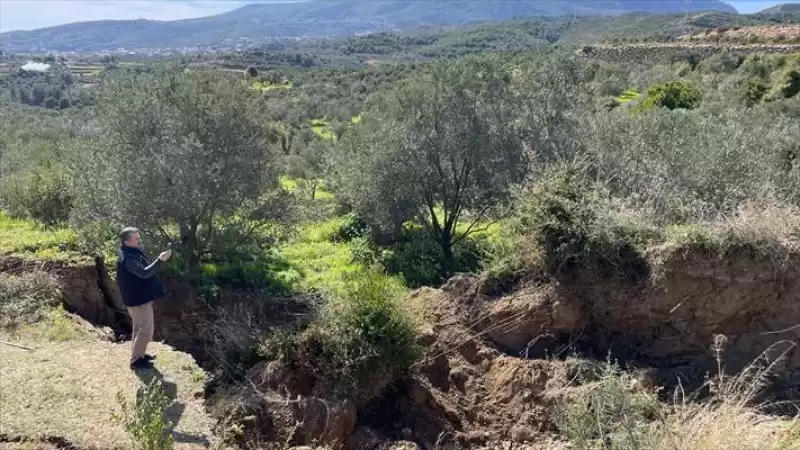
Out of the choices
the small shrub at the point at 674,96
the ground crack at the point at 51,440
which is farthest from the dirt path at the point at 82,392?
the small shrub at the point at 674,96

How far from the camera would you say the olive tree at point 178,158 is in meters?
10.9

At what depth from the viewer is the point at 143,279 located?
8211mm

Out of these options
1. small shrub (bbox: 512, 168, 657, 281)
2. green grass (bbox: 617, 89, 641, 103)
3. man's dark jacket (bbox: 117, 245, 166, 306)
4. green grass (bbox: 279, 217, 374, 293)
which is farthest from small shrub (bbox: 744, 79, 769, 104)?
man's dark jacket (bbox: 117, 245, 166, 306)

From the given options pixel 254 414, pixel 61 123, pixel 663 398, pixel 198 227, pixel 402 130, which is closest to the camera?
pixel 254 414

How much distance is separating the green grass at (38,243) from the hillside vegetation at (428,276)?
0.09 m

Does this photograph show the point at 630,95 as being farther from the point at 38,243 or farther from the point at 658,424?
the point at 658,424

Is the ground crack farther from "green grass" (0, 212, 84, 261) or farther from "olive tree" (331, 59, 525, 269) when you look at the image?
"olive tree" (331, 59, 525, 269)

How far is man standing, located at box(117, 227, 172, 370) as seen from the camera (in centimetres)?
800

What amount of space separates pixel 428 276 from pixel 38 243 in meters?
7.94

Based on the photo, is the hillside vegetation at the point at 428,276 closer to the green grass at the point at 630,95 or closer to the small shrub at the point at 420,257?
the small shrub at the point at 420,257

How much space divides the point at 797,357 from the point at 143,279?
366 inches

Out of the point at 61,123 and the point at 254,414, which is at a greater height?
the point at 61,123

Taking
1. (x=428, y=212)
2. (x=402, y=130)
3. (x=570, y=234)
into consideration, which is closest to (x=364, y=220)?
(x=428, y=212)

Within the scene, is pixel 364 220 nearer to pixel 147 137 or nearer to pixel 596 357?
pixel 147 137
